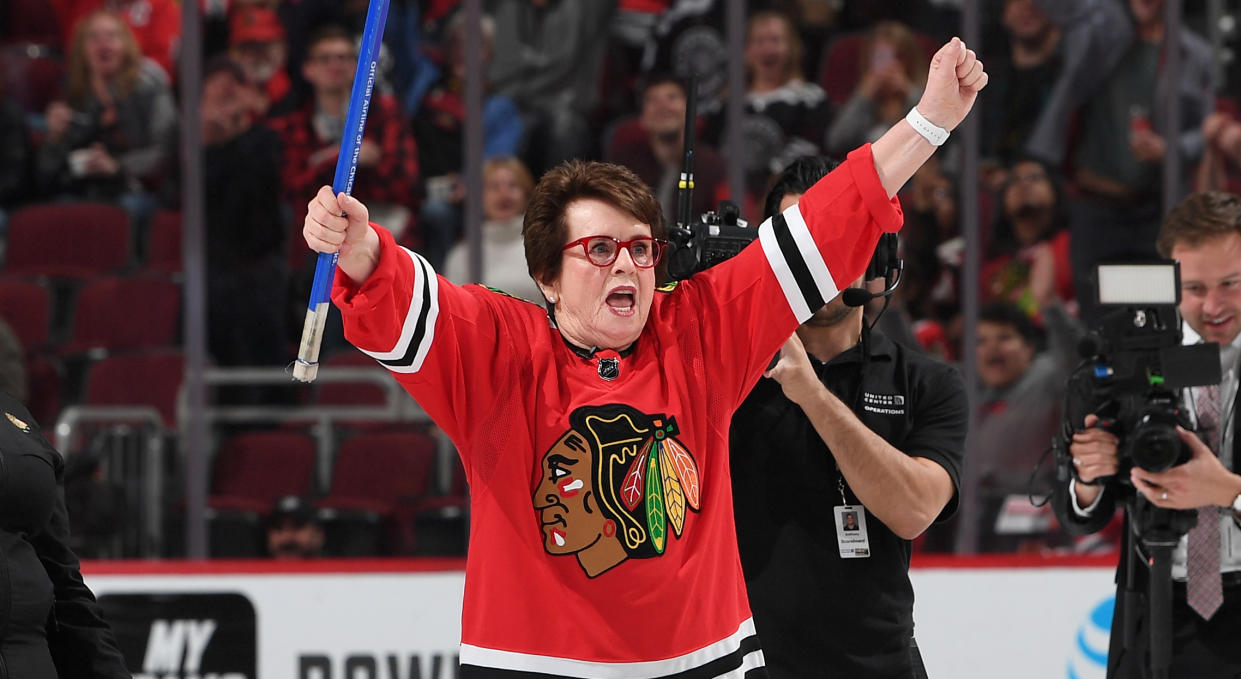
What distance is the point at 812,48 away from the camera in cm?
605

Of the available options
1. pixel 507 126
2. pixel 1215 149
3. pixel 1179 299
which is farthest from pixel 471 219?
pixel 1179 299

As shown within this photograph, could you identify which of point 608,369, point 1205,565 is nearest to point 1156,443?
point 1205,565

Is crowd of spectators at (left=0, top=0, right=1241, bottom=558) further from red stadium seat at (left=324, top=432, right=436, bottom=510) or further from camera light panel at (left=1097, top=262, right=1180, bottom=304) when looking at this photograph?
camera light panel at (left=1097, top=262, right=1180, bottom=304)

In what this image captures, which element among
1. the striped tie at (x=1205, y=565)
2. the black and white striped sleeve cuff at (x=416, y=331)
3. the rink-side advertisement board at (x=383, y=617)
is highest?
the black and white striped sleeve cuff at (x=416, y=331)

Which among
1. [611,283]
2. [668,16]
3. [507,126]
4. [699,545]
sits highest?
[668,16]

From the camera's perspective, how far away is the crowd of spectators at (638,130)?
18.7 ft

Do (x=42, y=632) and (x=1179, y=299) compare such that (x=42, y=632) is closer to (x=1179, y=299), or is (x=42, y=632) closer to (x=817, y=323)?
(x=817, y=323)

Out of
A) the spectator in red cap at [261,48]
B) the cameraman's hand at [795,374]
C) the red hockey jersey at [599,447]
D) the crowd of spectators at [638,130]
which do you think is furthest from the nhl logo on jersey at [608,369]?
the spectator in red cap at [261,48]

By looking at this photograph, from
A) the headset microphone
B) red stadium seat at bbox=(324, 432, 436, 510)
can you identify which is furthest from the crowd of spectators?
the headset microphone

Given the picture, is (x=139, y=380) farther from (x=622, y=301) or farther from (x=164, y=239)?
(x=622, y=301)

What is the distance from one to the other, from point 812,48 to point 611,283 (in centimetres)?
428

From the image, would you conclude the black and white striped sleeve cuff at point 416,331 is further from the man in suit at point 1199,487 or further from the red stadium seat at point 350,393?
the red stadium seat at point 350,393

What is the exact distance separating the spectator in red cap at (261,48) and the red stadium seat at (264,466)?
1.35 meters

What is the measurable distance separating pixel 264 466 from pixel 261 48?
5.64 ft
